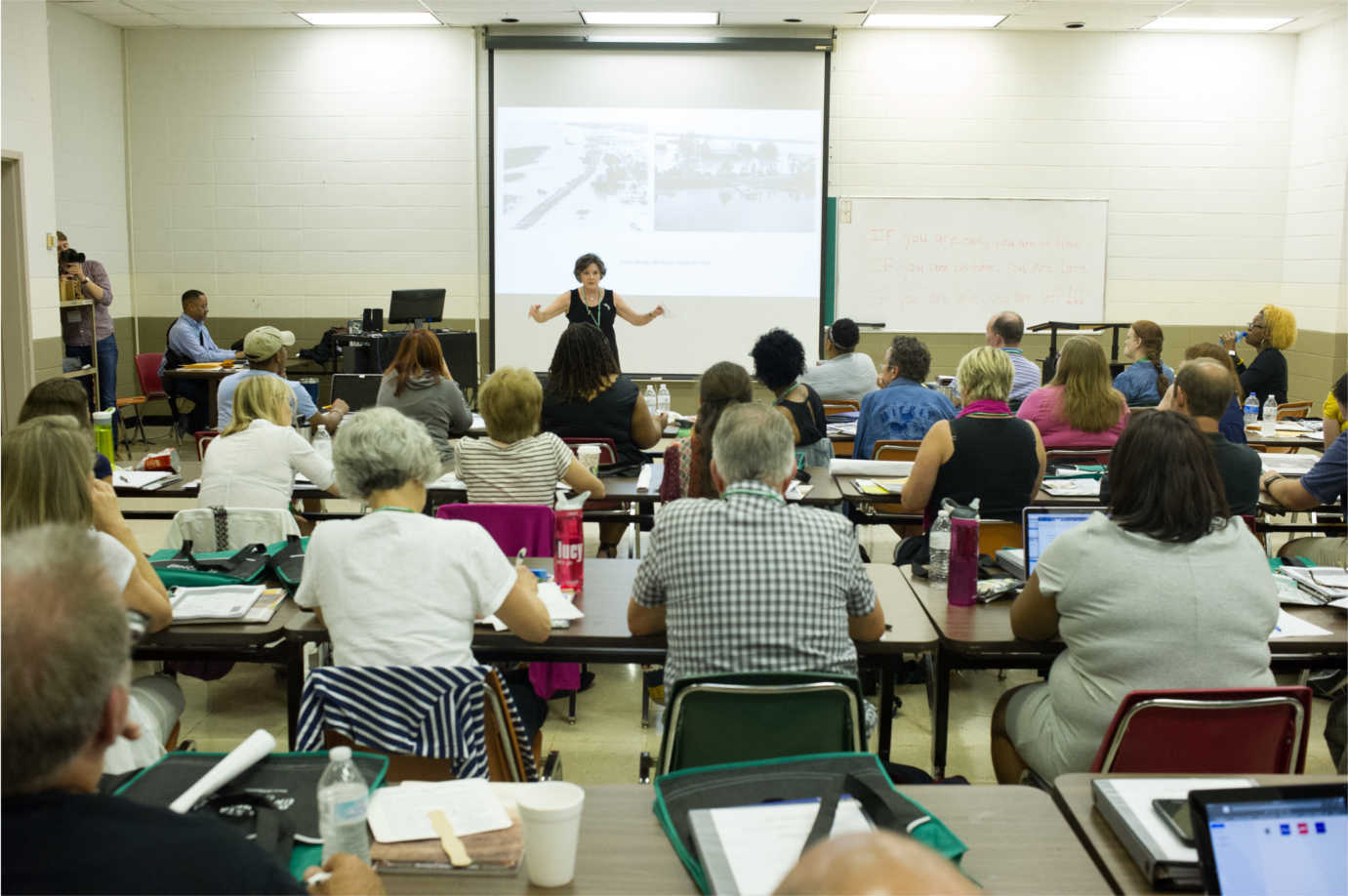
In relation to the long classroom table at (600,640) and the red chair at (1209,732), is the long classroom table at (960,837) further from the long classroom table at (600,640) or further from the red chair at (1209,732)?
the long classroom table at (600,640)

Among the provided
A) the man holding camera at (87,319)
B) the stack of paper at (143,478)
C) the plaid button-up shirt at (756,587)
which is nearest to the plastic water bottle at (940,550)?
the plaid button-up shirt at (756,587)

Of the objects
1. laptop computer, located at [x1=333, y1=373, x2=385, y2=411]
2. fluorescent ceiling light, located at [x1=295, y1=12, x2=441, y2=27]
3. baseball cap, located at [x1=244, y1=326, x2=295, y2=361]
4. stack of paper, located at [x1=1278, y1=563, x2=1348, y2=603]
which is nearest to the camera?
stack of paper, located at [x1=1278, y1=563, x2=1348, y2=603]

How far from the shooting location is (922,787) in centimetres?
179

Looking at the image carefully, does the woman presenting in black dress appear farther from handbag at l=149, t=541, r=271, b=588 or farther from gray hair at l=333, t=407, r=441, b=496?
gray hair at l=333, t=407, r=441, b=496

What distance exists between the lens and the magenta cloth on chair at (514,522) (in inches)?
139

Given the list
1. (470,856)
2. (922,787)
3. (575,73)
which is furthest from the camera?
(575,73)

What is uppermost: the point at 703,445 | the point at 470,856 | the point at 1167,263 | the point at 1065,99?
the point at 1065,99

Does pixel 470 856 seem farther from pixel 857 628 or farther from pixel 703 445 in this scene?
pixel 703 445

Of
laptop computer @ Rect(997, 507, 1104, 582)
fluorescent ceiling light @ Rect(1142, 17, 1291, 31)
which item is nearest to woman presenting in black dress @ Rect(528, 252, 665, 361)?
fluorescent ceiling light @ Rect(1142, 17, 1291, 31)

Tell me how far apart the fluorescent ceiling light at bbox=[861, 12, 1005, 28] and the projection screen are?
52cm

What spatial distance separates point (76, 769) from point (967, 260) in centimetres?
870

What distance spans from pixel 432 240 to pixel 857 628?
7533mm

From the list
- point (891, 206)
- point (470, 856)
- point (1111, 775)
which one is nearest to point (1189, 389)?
point (1111, 775)

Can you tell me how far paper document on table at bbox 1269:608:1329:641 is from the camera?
2660 mm
